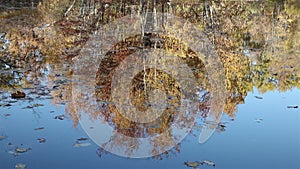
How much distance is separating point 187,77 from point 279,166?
3362 millimetres

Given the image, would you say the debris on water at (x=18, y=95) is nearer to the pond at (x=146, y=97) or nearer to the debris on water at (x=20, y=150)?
the pond at (x=146, y=97)

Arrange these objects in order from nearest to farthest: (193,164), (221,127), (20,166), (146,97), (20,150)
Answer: (20,166), (193,164), (20,150), (221,127), (146,97)

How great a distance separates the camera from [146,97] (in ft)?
20.1

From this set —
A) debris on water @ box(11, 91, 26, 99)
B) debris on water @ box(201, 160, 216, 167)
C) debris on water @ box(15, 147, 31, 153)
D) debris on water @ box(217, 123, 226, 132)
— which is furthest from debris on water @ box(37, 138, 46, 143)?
debris on water @ box(217, 123, 226, 132)

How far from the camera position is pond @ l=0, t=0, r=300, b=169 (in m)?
4.47

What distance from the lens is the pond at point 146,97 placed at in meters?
4.47

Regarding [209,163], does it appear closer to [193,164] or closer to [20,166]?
[193,164]

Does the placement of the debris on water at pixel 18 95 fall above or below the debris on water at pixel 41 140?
above

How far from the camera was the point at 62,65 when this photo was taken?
8.14 meters

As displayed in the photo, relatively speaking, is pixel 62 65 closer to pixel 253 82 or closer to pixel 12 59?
pixel 12 59

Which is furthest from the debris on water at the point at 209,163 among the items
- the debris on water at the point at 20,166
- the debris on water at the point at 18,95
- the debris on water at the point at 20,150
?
the debris on water at the point at 18,95

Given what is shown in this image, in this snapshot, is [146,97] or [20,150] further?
[146,97]

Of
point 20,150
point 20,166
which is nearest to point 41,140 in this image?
point 20,150

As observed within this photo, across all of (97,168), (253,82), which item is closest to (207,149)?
(97,168)
